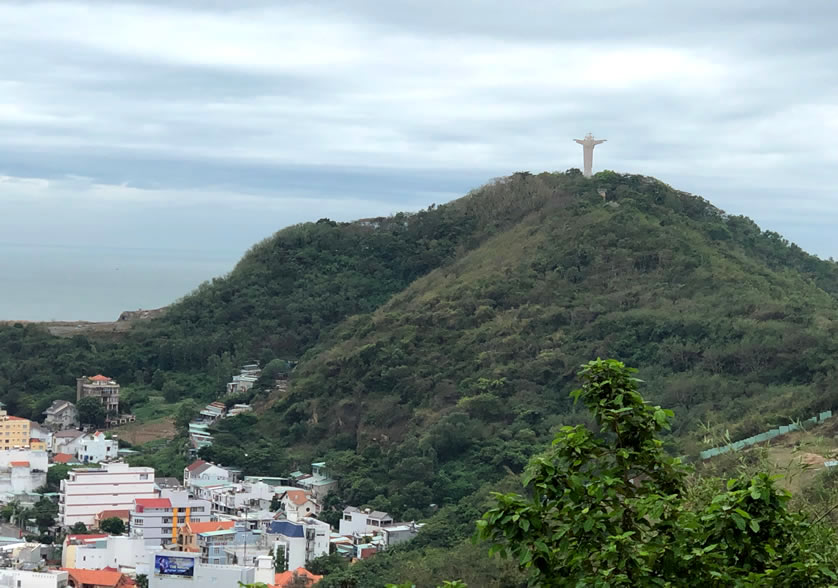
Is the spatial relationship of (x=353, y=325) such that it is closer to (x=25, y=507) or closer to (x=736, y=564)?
(x=25, y=507)

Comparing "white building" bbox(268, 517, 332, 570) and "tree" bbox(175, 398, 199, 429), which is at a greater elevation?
"tree" bbox(175, 398, 199, 429)

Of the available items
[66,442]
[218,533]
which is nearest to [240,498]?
[218,533]

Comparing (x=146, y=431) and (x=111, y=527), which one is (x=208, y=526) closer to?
(x=111, y=527)

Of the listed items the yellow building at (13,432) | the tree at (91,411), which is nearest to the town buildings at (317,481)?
the yellow building at (13,432)

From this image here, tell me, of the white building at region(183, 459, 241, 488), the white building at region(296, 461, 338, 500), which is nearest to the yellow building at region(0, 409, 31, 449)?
the white building at region(183, 459, 241, 488)

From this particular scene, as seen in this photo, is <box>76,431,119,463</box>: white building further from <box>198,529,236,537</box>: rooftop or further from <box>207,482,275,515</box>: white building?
<box>198,529,236,537</box>: rooftop
